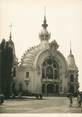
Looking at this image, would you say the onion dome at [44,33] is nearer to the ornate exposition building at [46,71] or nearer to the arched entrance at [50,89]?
the ornate exposition building at [46,71]

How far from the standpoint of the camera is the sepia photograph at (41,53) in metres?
3.72

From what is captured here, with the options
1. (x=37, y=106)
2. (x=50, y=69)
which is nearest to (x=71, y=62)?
(x=50, y=69)

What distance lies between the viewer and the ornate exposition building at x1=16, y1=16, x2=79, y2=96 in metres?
3.79

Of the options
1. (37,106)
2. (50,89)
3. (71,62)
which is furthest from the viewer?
(50,89)

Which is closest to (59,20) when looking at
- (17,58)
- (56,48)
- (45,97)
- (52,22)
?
(52,22)

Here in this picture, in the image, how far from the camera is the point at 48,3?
3.83 metres

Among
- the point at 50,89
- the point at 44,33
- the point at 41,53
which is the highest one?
the point at 44,33

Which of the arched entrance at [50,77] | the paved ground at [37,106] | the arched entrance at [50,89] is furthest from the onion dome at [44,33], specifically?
the paved ground at [37,106]

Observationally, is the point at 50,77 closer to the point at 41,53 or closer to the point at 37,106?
the point at 41,53

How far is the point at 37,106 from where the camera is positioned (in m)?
3.64

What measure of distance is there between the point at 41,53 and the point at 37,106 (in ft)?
2.25

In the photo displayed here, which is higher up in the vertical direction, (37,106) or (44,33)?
(44,33)

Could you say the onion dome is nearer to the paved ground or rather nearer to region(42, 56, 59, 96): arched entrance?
region(42, 56, 59, 96): arched entrance

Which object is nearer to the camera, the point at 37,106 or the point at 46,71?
the point at 37,106
